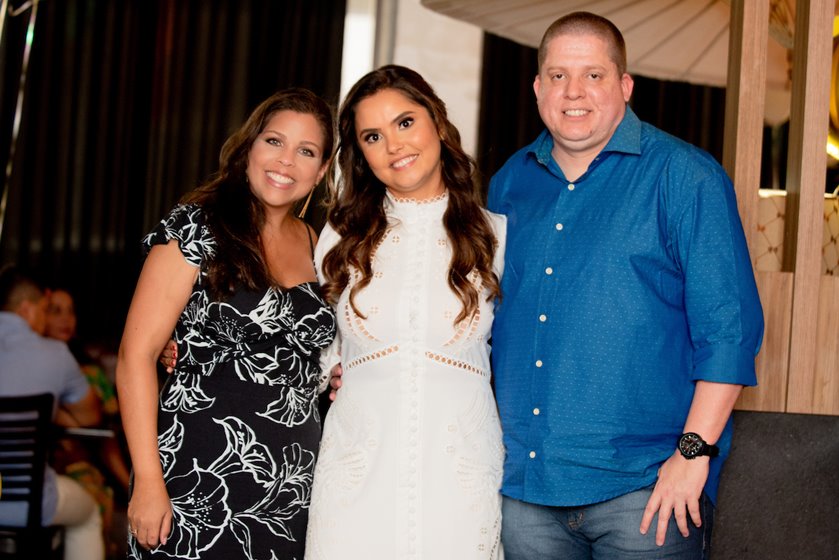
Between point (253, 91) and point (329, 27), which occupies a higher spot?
point (329, 27)

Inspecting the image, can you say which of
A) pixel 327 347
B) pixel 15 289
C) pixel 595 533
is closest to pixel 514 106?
pixel 15 289

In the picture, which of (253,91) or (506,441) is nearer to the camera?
(506,441)

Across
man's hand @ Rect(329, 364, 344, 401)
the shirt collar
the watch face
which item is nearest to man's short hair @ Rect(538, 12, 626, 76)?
the shirt collar

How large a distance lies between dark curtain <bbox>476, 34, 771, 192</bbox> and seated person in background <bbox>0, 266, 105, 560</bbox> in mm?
2469

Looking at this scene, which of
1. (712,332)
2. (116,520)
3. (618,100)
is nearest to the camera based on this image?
(712,332)

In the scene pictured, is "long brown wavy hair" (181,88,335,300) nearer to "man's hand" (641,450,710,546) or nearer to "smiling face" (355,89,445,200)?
"smiling face" (355,89,445,200)

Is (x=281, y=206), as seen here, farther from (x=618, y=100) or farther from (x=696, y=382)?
(x=696, y=382)

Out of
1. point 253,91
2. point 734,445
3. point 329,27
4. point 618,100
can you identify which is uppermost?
point 329,27

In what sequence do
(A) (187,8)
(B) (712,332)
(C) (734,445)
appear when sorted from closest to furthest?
(B) (712,332)
(C) (734,445)
(A) (187,8)

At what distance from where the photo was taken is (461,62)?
5602mm

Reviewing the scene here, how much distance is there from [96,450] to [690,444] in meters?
3.50

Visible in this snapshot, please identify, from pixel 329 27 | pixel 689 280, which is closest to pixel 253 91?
pixel 329 27

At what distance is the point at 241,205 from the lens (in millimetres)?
2434

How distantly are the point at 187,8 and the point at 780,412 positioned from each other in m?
3.78
